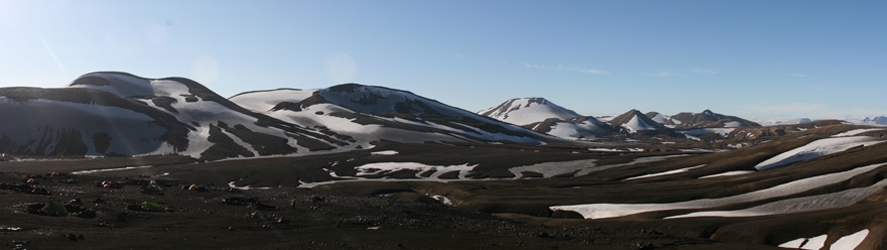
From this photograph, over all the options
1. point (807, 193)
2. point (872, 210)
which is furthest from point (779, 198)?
point (872, 210)

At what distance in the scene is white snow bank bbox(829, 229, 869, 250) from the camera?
34750 millimetres

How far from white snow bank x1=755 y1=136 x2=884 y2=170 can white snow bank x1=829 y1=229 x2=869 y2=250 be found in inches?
2737

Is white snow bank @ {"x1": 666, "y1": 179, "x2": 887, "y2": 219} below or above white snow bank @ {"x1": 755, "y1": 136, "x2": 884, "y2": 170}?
above

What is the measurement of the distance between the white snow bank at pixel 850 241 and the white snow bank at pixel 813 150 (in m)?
69.5

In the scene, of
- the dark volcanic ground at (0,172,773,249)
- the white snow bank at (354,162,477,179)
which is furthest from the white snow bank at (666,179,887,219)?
the white snow bank at (354,162,477,179)

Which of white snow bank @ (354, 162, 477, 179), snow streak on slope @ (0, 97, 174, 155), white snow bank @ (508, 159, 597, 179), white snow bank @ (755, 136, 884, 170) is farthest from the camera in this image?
snow streak on slope @ (0, 97, 174, 155)

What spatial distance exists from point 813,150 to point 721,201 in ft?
189

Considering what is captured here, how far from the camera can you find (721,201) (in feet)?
210

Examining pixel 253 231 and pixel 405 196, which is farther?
pixel 405 196

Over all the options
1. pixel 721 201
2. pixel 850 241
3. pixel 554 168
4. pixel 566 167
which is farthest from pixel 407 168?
pixel 850 241

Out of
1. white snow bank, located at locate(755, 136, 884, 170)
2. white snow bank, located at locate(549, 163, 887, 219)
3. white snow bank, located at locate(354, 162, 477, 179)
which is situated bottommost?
white snow bank, located at locate(354, 162, 477, 179)

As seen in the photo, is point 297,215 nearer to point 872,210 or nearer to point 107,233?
point 107,233

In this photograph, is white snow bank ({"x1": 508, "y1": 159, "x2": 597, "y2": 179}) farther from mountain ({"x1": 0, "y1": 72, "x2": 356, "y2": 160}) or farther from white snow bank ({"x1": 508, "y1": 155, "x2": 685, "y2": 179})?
mountain ({"x1": 0, "y1": 72, "x2": 356, "y2": 160})

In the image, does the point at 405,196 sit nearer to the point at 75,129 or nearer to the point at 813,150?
the point at 813,150
